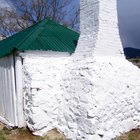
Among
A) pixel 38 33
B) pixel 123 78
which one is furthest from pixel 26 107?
pixel 123 78

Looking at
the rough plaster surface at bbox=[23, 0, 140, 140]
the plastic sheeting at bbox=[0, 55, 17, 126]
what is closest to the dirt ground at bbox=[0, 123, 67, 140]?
the rough plaster surface at bbox=[23, 0, 140, 140]

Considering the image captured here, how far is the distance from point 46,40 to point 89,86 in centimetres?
262

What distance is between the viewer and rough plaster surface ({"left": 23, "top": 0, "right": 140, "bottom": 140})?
7641 mm

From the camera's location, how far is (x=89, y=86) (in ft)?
25.2

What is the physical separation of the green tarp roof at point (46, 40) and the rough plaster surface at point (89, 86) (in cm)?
37

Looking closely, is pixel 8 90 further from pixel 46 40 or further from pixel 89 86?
pixel 89 86

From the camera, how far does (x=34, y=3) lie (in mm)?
22453

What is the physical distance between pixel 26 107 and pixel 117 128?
3049mm

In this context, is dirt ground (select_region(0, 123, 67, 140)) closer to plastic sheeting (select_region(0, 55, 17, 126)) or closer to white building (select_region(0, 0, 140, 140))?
white building (select_region(0, 0, 140, 140))

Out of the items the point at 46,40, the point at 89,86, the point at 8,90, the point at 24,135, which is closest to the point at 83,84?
the point at 89,86

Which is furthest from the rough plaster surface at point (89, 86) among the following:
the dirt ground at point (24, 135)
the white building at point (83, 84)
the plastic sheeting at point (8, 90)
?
the plastic sheeting at point (8, 90)

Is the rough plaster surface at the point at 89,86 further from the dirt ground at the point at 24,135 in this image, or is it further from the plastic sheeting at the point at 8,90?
the plastic sheeting at the point at 8,90

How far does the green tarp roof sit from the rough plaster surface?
37 centimetres

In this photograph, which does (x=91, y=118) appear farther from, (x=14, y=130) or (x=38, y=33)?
(x=38, y=33)
